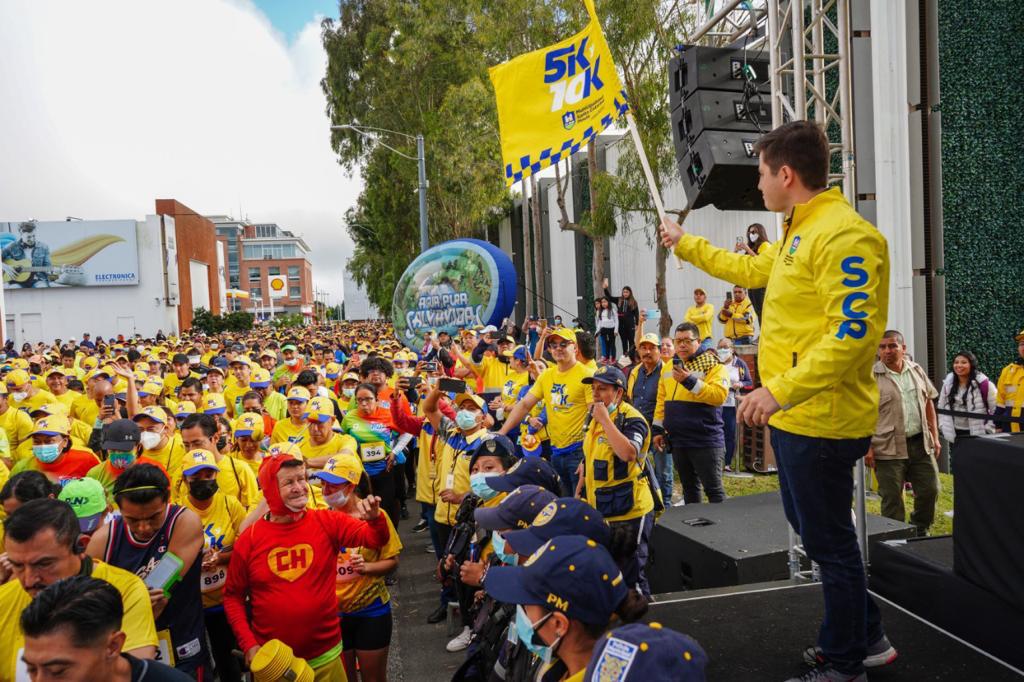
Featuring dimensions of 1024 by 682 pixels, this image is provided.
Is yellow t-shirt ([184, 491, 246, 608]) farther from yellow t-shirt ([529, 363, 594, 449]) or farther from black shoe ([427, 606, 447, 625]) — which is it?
yellow t-shirt ([529, 363, 594, 449])

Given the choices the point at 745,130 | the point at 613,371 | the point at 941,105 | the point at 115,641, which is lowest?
the point at 115,641

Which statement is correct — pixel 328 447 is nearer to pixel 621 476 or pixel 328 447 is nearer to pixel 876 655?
pixel 621 476

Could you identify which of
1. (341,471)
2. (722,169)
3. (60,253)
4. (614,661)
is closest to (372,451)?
(341,471)

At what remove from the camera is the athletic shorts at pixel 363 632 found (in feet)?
14.8

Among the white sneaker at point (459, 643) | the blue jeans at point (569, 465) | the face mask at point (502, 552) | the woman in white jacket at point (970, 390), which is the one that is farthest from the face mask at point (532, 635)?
the woman in white jacket at point (970, 390)

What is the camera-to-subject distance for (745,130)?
18.8 ft

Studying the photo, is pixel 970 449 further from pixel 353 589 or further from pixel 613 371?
pixel 353 589

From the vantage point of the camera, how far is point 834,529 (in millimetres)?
2924

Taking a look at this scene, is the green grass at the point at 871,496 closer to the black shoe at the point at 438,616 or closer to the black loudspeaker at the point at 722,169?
the black shoe at the point at 438,616

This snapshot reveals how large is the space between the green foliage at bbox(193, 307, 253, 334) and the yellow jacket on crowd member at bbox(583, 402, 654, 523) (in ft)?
167

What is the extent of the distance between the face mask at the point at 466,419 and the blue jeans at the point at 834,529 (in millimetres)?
3655

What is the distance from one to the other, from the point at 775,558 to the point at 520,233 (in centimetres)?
3303

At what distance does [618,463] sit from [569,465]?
2030mm

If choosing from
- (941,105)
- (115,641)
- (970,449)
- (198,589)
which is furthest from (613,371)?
(941,105)
